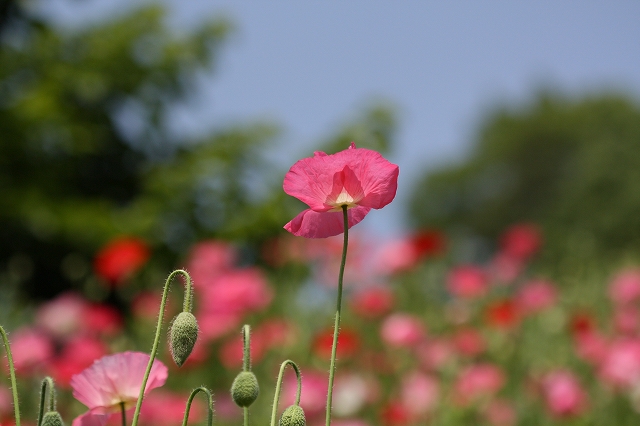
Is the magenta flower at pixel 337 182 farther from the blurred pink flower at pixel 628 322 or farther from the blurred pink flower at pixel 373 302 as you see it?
the blurred pink flower at pixel 628 322

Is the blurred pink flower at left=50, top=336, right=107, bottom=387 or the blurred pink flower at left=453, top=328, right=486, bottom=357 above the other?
the blurred pink flower at left=453, top=328, right=486, bottom=357

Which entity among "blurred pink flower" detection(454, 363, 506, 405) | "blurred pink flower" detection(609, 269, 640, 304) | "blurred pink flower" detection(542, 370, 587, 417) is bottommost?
"blurred pink flower" detection(542, 370, 587, 417)

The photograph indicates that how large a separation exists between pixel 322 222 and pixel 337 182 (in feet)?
→ 0.15

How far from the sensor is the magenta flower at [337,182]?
2.29ft

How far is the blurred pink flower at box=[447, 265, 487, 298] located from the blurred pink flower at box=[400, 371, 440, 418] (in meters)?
0.83

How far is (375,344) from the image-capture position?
371 cm

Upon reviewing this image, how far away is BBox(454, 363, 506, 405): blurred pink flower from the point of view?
2697 mm

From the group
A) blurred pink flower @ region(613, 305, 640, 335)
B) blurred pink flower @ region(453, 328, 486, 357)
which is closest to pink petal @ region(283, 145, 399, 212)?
blurred pink flower @ region(453, 328, 486, 357)

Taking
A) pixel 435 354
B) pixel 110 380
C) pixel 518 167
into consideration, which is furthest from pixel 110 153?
pixel 518 167

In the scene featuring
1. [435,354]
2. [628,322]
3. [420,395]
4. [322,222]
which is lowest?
[322,222]

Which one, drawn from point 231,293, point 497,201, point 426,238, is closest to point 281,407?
point 231,293

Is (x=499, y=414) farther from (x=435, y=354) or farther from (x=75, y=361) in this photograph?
(x=75, y=361)

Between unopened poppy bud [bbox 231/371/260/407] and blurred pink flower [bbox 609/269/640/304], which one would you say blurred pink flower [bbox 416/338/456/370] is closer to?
blurred pink flower [bbox 609/269/640/304]

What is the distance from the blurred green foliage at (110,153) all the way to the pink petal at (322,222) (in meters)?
4.52
